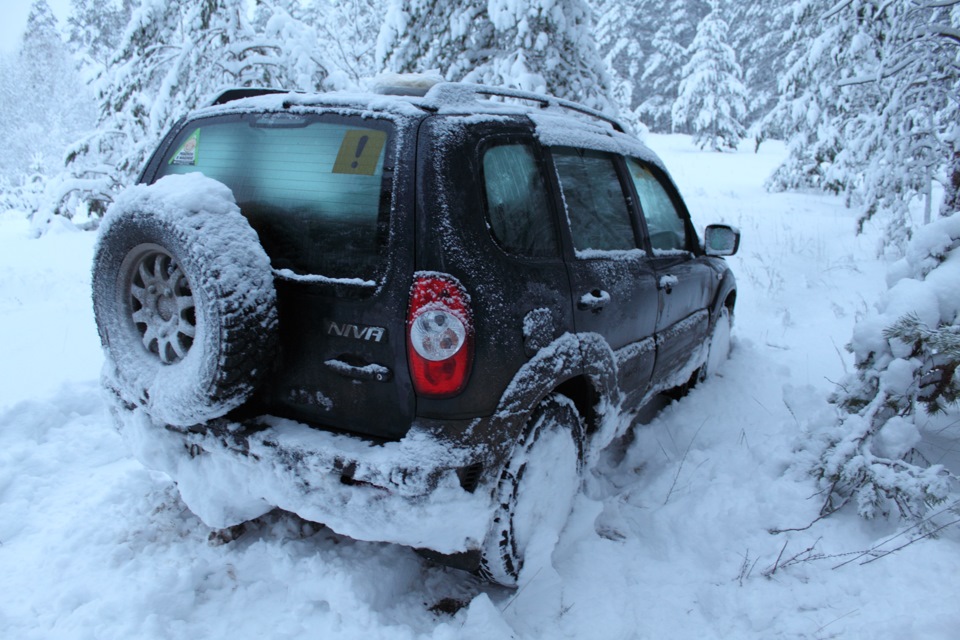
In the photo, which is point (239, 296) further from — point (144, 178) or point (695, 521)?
point (695, 521)

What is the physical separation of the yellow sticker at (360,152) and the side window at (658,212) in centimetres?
189

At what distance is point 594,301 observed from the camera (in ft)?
8.88

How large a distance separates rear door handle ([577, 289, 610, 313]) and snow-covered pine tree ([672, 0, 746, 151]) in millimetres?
31329

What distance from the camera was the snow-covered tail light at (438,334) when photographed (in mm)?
2043

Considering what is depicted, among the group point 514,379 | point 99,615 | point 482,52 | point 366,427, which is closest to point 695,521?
point 514,379

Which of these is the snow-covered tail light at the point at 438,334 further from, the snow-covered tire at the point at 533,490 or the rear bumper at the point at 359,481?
the snow-covered tire at the point at 533,490

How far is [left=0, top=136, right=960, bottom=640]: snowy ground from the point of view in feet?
7.61

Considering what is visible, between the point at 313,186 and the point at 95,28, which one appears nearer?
the point at 313,186

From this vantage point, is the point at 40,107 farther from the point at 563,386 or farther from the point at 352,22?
the point at 563,386

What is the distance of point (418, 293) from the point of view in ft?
6.74

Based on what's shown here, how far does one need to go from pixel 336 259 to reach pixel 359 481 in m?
0.83

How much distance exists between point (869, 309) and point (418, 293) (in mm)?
6253

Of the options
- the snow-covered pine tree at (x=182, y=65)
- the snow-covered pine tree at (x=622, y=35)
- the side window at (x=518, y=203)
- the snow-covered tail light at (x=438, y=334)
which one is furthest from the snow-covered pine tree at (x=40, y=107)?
the snow-covered tail light at (x=438, y=334)

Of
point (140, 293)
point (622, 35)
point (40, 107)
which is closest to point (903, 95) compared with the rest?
point (140, 293)
